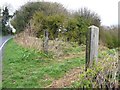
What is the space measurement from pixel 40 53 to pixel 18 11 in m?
14.5

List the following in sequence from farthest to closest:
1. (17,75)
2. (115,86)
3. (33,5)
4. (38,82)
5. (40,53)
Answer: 1. (33,5)
2. (40,53)
3. (17,75)
4. (38,82)
5. (115,86)

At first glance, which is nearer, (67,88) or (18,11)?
(67,88)

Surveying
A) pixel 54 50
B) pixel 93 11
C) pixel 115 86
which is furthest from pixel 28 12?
pixel 115 86

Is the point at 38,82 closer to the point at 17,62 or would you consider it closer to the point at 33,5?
the point at 17,62

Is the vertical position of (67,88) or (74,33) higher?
(74,33)

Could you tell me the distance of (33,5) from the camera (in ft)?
69.5

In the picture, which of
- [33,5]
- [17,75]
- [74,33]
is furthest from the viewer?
[33,5]

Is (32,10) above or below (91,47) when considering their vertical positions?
above

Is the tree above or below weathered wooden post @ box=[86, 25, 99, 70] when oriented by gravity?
above

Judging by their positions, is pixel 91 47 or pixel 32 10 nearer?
pixel 91 47

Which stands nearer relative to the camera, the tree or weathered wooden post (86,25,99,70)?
weathered wooden post (86,25,99,70)

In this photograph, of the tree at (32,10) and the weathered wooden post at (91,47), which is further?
the tree at (32,10)

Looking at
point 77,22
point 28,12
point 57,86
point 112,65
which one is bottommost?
point 57,86

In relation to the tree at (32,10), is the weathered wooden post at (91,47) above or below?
below
